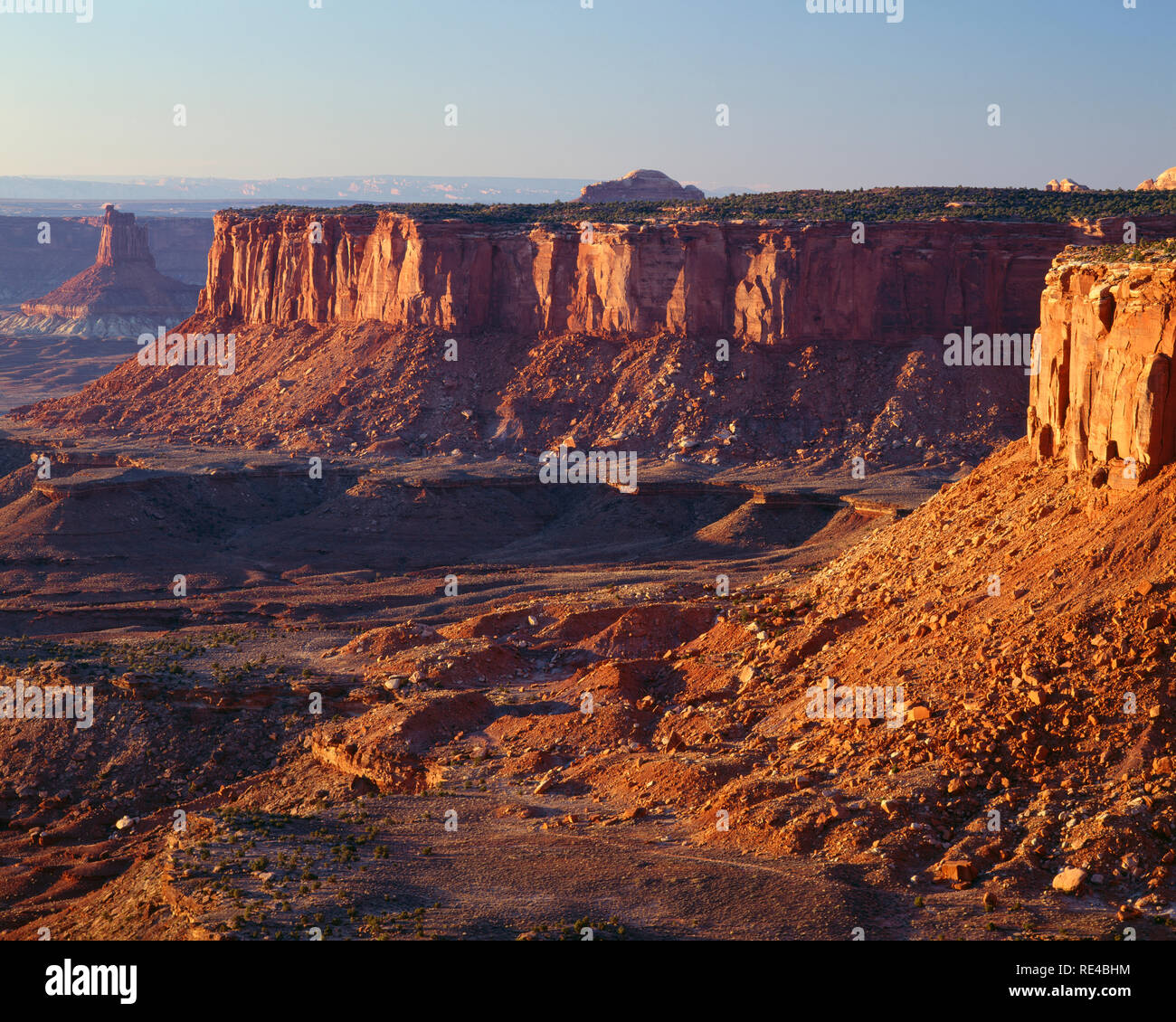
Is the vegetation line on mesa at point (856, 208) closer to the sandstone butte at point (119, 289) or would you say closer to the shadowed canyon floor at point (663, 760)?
the shadowed canyon floor at point (663, 760)

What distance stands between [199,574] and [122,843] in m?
30.1

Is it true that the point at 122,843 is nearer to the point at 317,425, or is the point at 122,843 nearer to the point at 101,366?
the point at 317,425

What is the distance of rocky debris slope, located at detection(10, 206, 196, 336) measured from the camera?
16500 cm

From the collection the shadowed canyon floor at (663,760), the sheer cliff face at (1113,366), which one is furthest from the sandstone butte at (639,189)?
the sheer cliff face at (1113,366)

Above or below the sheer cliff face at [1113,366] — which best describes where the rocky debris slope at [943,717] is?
below

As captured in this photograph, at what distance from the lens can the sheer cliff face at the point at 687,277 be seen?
67812mm

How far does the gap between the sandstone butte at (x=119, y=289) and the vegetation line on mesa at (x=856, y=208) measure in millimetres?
77386

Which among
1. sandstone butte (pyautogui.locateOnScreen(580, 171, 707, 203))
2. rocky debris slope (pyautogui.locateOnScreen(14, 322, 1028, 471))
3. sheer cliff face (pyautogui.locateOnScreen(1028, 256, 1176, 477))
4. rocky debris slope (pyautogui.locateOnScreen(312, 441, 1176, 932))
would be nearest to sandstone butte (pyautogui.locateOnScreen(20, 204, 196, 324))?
sandstone butte (pyautogui.locateOnScreen(580, 171, 707, 203))

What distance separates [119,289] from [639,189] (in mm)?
66327

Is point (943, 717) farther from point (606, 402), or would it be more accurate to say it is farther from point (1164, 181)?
point (1164, 181)

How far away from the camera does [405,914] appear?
19406 mm

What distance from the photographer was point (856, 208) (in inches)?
3098

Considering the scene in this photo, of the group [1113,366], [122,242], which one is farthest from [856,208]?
[122,242]
